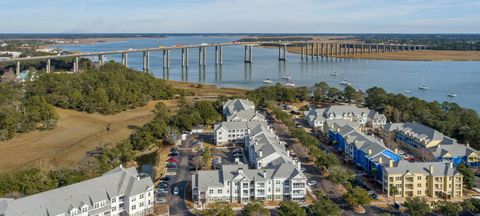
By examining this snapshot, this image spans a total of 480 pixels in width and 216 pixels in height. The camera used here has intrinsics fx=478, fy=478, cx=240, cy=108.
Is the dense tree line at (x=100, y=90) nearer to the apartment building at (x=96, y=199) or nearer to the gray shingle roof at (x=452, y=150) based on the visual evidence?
the apartment building at (x=96, y=199)

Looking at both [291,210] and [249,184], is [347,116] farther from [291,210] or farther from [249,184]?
[291,210]

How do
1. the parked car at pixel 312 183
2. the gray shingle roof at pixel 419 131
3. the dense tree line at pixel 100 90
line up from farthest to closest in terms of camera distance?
the dense tree line at pixel 100 90, the gray shingle roof at pixel 419 131, the parked car at pixel 312 183

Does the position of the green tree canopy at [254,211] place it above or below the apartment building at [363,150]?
below

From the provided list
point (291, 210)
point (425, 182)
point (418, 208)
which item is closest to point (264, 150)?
point (291, 210)

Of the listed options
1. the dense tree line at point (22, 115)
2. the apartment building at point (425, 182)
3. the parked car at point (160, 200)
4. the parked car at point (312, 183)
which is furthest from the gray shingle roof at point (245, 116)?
the parked car at point (160, 200)

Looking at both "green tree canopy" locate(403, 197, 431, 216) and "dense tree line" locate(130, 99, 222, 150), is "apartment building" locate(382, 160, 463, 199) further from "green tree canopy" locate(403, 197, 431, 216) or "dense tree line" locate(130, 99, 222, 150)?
"dense tree line" locate(130, 99, 222, 150)

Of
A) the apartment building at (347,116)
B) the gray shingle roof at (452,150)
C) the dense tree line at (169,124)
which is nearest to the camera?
the gray shingle roof at (452,150)

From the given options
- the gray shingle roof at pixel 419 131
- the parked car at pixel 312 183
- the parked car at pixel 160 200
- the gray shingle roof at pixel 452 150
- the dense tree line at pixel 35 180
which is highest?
the gray shingle roof at pixel 419 131
